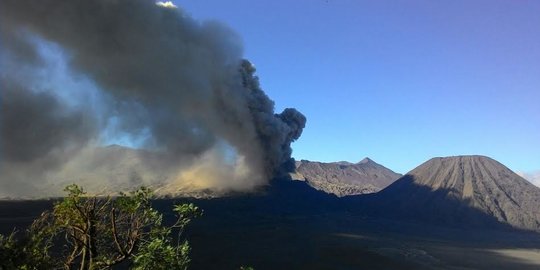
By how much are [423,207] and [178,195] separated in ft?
213

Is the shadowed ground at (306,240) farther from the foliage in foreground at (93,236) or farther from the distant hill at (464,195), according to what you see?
the foliage in foreground at (93,236)

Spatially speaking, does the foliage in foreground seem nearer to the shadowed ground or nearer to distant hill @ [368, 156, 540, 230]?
the shadowed ground

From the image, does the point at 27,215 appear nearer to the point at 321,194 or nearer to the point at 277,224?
the point at 277,224

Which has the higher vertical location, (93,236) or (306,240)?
(93,236)

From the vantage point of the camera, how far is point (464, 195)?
405 ft

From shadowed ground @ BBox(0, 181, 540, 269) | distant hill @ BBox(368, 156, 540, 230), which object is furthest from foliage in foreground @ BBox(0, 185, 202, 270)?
distant hill @ BBox(368, 156, 540, 230)

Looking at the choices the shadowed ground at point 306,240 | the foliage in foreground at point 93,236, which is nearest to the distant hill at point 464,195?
the shadowed ground at point 306,240

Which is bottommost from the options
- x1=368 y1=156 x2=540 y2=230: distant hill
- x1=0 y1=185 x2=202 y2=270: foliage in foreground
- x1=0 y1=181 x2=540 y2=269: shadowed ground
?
x1=0 y1=181 x2=540 y2=269: shadowed ground

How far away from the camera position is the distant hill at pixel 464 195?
113000mm

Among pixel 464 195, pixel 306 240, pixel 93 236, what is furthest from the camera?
pixel 464 195

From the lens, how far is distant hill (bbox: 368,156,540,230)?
371ft

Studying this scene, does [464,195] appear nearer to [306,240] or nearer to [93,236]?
[306,240]

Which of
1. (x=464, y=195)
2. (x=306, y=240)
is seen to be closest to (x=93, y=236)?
(x=306, y=240)

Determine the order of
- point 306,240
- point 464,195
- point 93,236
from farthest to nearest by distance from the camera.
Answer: point 464,195 < point 306,240 < point 93,236
